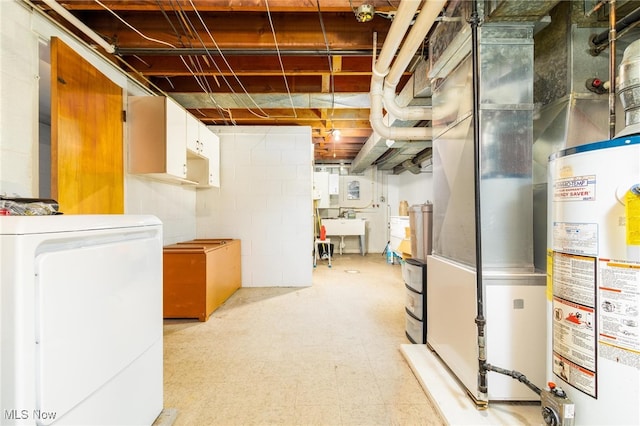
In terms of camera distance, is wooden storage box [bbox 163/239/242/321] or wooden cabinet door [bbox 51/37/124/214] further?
wooden storage box [bbox 163/239/242/321]

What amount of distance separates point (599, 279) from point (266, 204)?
3735 millimetres

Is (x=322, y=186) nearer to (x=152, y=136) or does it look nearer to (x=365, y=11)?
(x=152, y=136)

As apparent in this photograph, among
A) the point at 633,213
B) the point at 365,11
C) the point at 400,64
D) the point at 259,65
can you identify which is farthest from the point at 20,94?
the point at 633,213

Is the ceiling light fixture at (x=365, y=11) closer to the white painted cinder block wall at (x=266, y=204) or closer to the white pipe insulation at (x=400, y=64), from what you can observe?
the white pipe insulation at (x=400, y=64)

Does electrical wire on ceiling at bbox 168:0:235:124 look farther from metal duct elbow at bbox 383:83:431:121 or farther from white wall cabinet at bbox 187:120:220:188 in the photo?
metal duct elbow at bbox 383:83:431:121

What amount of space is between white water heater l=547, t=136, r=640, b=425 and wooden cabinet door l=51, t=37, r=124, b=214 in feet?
9.48

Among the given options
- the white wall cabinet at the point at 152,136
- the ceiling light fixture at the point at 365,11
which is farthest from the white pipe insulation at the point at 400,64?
the white wall cabinet at the point at 152,136

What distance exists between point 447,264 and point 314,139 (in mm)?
4081

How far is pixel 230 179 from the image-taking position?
419cm

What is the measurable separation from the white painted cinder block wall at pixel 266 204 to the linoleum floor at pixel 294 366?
68 cm

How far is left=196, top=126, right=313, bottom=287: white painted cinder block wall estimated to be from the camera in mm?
4184

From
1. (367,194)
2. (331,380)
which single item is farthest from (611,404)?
(367,194)

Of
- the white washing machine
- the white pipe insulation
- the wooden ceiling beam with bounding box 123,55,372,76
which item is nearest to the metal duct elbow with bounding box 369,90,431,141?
the white pipe insulation

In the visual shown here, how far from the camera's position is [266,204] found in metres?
4.23
